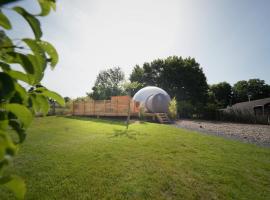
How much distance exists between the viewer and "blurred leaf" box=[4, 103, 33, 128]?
1.74 ft

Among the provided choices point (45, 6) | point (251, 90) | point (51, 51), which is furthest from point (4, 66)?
point (251, 90)

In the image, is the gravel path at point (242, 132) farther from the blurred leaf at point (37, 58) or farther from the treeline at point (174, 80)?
the treeline at point (174, 80)

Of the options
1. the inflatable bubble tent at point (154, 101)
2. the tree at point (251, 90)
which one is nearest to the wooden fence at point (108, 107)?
the inflatable bubble tent at point (154, 101)

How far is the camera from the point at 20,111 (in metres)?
0.55

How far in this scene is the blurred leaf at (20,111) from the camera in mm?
530

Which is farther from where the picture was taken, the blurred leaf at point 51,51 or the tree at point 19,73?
the blurred leaf at point 51,51

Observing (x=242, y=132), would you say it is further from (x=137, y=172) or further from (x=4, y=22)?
(x=4, y=22)

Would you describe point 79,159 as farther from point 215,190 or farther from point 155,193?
point 215,190

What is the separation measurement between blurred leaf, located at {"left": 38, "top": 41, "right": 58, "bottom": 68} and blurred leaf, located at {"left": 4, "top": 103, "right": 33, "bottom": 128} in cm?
20

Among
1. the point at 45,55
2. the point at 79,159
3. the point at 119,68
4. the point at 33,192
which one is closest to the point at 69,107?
the point at 79,159

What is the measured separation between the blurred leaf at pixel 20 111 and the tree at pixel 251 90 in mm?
77636

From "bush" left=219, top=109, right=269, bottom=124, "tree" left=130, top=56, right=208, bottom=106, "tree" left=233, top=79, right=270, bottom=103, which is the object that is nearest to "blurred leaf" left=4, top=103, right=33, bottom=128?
"bush" left=219, top=109, right=269, bottom=124

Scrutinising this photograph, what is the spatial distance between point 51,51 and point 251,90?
271ft

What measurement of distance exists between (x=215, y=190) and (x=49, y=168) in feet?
12.7
